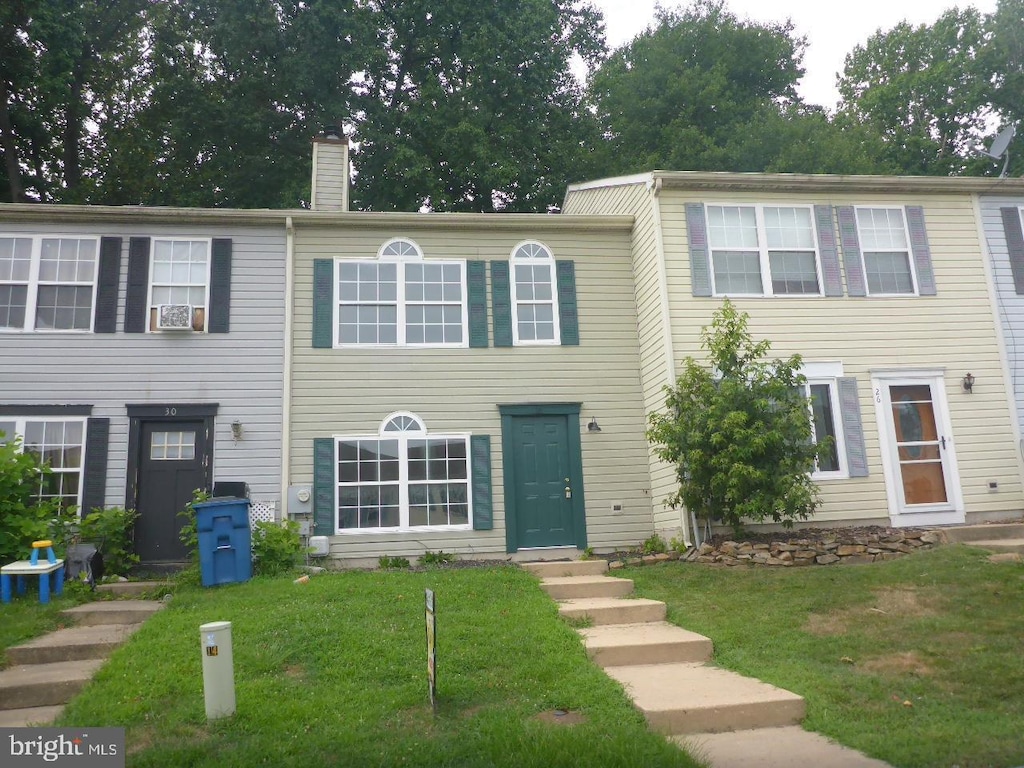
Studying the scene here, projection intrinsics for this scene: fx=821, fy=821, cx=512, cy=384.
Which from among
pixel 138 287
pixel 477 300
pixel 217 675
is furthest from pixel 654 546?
pixel 138 287

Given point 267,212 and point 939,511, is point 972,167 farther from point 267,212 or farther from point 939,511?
point 267,212

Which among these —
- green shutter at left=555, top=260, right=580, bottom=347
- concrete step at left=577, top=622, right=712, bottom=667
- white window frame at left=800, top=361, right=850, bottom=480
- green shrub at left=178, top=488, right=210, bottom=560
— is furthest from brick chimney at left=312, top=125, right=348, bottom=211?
concrete step at left=577, top=622, right=712, bottom=667

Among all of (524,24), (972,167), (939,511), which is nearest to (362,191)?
(524,24)

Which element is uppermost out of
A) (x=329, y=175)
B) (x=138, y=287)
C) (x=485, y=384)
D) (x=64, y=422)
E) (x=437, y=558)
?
(x=329, y=175)

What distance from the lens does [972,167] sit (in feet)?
79.3

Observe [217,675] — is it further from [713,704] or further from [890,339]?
[890,339]

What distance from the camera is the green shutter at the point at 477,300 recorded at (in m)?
12.1

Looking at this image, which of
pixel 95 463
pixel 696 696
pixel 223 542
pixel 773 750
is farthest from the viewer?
pixel 95 463

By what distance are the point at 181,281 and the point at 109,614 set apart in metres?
5.19

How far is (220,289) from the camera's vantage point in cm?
1172

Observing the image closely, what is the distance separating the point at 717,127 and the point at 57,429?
2018 centimetres

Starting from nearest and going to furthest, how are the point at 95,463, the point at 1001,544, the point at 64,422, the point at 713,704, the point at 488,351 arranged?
the point at 713,704 → the point at 1001,544 → the point at 95,463 → the point at 64,422 → the point at 488,351

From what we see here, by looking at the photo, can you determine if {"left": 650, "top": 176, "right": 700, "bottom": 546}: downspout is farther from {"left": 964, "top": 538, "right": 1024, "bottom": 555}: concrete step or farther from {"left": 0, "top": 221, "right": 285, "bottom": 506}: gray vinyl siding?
{"left": 0, "top": 221, "right": 285, "bottom": 506}: gray vinyl siding

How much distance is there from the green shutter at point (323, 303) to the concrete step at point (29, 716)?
21.5 feet
